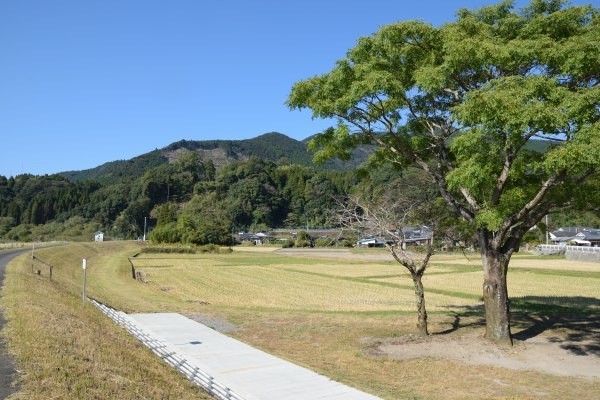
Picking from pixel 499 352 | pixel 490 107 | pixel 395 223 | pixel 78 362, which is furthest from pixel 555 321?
pixel 78 362

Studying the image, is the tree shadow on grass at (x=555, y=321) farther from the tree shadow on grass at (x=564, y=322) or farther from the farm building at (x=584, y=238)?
the farm building at (x=584, y=238)

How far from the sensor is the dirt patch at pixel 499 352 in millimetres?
12211

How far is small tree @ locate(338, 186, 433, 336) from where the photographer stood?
15398 millimetres

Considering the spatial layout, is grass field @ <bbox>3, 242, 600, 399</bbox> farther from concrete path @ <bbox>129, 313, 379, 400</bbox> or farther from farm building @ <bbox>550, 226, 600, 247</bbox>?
farm building @ <bbox>550, 226, 600, 247</bbox>

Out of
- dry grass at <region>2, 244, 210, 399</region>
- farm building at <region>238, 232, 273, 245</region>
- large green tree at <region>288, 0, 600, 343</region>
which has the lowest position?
farm building at <region>238, 232, 273, 245</region>

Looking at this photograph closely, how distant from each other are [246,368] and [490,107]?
7.82 meters

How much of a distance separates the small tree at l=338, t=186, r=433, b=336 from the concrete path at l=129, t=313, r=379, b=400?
5.08 meters

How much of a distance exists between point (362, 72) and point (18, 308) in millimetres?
11160

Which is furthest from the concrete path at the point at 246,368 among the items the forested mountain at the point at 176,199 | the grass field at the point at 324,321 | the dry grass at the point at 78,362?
the forested mountain at the point at 176,199

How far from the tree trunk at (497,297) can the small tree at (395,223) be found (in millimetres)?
1861

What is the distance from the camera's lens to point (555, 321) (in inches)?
717

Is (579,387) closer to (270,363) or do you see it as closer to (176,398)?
(270,363)

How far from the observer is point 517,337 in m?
15.3

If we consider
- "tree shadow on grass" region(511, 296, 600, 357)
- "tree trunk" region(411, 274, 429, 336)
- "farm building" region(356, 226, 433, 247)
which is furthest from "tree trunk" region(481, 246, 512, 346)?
"farm building" region(356, 226, 433, 247)
